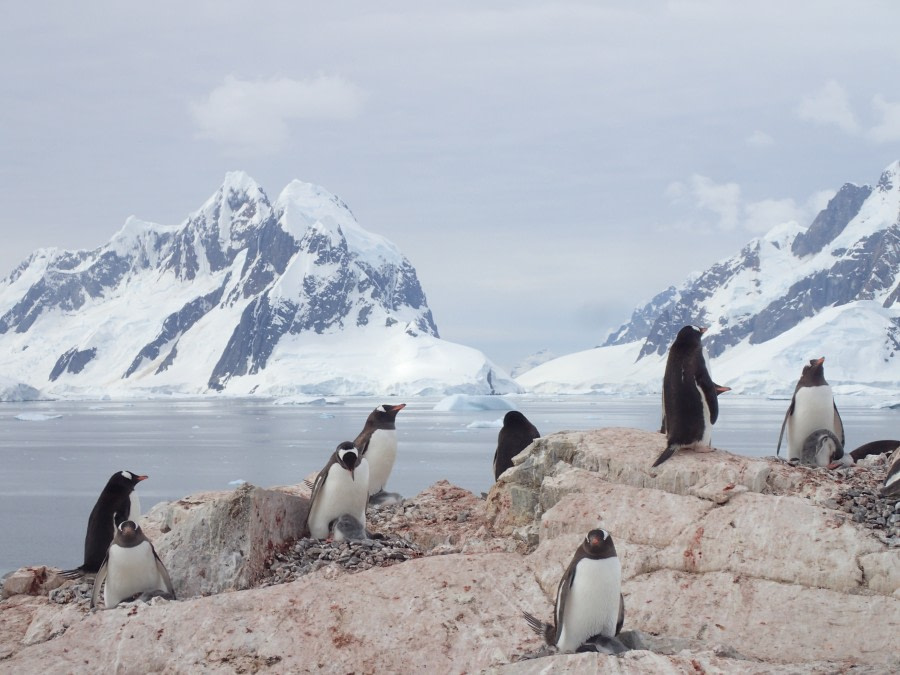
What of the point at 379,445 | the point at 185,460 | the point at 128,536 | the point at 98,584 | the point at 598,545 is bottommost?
the point at 185,460

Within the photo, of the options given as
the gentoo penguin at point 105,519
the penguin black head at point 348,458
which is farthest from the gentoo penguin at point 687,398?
the gentoo penguin at point 105,519

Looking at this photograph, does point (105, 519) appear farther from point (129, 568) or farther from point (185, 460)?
point (185, 460)

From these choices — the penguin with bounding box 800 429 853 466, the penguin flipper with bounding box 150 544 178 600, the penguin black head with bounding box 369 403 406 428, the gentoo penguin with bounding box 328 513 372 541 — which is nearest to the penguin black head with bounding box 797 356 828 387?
the penguin with bounding box 800 429 853 466

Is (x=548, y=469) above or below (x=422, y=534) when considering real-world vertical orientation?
above

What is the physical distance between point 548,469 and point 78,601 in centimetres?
461

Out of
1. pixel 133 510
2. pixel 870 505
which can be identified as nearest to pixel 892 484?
pixel 870 505

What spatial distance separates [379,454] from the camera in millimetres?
12328

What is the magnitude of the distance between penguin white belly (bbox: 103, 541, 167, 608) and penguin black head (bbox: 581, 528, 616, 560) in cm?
409

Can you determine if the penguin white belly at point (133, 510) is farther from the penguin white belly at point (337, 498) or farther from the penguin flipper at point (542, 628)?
the penguin flipper at point (542, 628)

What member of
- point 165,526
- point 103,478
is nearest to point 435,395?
point 103,478

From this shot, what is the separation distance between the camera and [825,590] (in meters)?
7.10

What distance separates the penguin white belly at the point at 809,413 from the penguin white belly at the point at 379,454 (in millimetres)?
4819

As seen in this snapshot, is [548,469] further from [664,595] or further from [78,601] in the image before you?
[78,601]

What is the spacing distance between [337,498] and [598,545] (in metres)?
3.62
